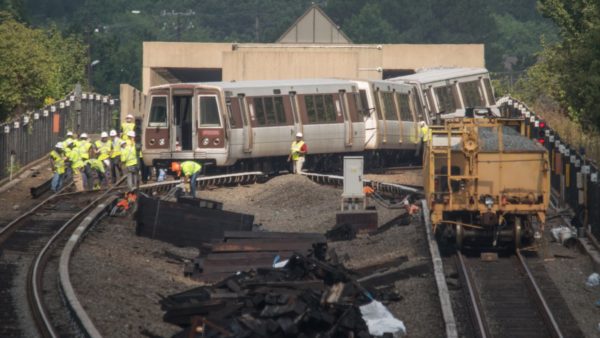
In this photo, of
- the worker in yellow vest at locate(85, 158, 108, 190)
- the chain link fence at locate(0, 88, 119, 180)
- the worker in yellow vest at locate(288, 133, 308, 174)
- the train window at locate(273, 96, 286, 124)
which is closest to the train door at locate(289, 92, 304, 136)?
the train window at locate(273, 96, 286, 124)

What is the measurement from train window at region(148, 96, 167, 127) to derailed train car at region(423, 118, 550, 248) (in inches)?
487

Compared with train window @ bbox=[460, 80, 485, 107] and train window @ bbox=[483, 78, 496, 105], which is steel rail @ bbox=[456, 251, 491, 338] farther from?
train window @ bbox=[483, 78, 496, 105]

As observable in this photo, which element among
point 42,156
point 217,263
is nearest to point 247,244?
point 217,263

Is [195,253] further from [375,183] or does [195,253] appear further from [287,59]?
[287,59]

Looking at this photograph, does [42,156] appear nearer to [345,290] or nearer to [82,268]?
[82,268]

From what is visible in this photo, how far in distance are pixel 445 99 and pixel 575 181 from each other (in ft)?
43.3

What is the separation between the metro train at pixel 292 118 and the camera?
115ft

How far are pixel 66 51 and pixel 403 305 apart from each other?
171ft

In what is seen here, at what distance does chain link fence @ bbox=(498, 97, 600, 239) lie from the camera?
26688mm

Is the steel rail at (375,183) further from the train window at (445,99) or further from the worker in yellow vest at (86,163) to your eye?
the train window at (445,99)

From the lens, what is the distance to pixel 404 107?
133 ft

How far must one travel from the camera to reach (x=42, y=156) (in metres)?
41.8

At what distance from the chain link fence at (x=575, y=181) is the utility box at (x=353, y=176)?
12.4 feet

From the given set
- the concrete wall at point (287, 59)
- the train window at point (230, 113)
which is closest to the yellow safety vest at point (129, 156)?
the train window at point (230, 113)
